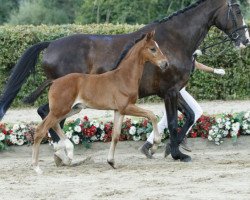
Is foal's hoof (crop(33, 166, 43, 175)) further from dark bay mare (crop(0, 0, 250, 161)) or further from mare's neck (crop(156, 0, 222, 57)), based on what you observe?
mare's neck (crop(156, 0, 222, 57))

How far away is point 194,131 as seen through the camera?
11.3 meters

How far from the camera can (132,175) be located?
8.82 metres

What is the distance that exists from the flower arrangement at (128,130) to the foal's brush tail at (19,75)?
1.04 meters

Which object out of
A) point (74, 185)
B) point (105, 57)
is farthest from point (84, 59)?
point (74, 185)

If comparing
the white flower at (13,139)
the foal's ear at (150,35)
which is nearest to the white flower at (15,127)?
the white flower at (13,139)

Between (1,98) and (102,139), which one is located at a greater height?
(1,98)

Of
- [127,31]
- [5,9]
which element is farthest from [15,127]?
[5,9]

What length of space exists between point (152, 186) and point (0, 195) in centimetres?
150

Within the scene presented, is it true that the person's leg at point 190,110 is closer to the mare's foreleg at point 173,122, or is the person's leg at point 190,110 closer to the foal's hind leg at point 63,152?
the mare's foreleg at point 173,122

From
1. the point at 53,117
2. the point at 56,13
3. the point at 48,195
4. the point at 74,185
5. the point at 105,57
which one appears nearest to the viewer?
the point at 48,195

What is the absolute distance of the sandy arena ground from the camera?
760cm

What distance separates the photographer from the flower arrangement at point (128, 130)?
11.1 m

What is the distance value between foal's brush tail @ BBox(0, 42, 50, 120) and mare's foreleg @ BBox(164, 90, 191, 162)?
5.79ft

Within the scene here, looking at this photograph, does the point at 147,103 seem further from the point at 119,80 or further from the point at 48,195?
the point at 48,195
